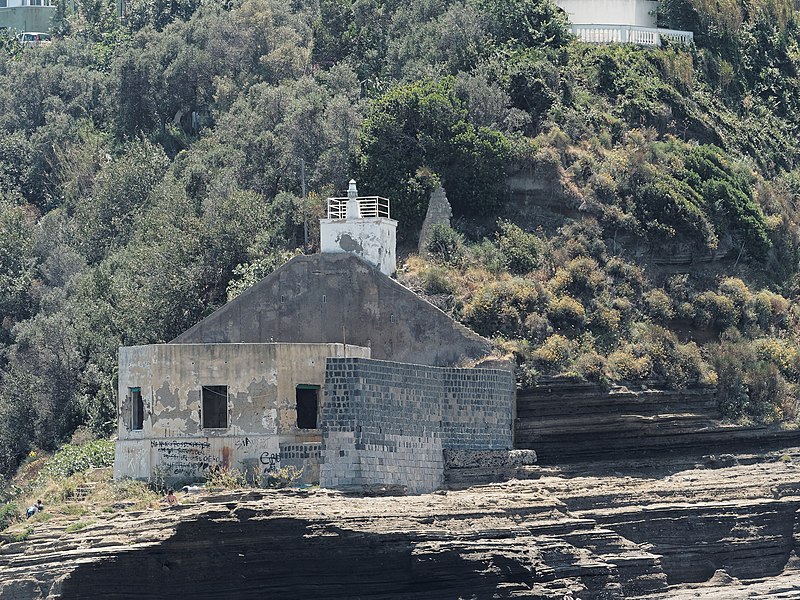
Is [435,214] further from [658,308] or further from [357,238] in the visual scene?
[658,308]

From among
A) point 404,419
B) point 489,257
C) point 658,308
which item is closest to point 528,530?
point 404,419

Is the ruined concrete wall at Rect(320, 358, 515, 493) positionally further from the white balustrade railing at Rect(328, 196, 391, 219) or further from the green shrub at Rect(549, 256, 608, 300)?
the white balustrade railing at Rect(328, 196, 391, 219)

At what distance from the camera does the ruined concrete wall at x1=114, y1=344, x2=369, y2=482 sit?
56.5 metres

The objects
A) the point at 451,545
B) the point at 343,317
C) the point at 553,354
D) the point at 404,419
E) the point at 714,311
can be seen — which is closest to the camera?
the point at 451,545

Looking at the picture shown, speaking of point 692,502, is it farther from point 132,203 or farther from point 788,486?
point 132,203

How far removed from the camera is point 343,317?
62250 millimetres

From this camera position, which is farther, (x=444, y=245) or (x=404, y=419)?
(x=444, y=245)

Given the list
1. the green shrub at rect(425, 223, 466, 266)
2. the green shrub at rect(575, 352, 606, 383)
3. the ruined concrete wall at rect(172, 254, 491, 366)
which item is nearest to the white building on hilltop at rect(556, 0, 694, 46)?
the green shrub at rect(425, 223, 466, 266)

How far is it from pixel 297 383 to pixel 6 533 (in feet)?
24.2

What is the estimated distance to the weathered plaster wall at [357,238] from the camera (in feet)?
207

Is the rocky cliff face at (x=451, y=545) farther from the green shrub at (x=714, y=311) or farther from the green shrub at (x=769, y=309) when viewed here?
the green shrub at (x=769, y=309)

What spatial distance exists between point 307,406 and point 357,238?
6860 mm


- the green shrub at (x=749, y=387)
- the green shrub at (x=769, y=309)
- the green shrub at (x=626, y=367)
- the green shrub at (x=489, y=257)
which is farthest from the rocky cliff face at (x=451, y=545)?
the green shrub at (x=769, y=309)

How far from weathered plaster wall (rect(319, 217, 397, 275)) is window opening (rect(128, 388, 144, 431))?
300 inches
